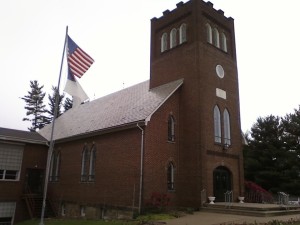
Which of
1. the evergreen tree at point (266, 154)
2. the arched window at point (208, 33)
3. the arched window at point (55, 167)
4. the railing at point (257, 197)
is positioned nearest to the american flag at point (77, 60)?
the arched window at point (208, 33)

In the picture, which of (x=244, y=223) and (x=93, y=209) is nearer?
(x=244, y=223)

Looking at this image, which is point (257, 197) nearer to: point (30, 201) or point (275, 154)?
point (275, 154)

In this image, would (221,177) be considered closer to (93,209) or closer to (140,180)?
(140,180)

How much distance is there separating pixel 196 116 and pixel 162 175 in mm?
4198

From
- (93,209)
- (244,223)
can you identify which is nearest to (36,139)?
(93,209)

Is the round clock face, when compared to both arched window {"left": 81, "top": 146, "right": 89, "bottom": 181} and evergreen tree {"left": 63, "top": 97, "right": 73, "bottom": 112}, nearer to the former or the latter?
arched window {"left": 81, "top": 146, "right": 89, "bottom": 181}

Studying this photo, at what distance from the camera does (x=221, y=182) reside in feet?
69.3

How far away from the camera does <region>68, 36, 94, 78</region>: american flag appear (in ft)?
51.0

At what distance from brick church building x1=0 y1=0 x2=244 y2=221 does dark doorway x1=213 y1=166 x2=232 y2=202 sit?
0.06m

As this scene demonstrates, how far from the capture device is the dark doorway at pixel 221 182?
67.5ft

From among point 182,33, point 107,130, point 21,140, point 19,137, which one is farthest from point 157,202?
point 19,137

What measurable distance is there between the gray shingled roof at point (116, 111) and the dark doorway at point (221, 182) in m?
5.88

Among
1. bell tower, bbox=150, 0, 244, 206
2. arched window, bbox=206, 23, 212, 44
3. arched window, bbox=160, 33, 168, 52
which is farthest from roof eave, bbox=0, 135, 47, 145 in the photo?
arched window, bbox=206, 23, 212, 44

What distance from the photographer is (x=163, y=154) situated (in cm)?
1938
